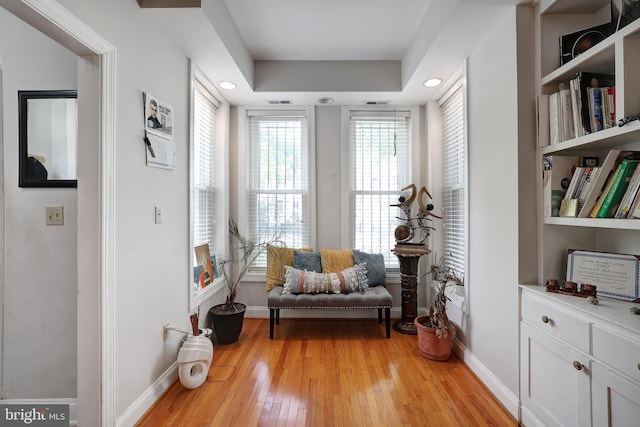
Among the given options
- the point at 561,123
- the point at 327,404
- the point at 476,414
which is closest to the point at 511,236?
the point at 561,123

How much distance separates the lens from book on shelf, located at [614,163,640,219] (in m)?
1.21

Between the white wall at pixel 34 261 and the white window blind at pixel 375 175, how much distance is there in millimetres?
2478

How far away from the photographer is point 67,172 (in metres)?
1.57

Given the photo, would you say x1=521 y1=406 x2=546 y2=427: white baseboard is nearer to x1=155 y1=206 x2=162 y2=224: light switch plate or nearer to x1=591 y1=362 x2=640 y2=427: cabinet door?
x1=591 y1=362 x2=640 y2=427: cabinet door

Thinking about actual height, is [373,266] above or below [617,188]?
below

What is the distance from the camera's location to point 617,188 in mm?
1270

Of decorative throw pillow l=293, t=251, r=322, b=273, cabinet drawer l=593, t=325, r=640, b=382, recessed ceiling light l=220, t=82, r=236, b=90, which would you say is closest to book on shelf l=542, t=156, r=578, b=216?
cabinet drawer l=593, t=325, r=640, b=382

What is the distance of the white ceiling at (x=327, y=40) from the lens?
1.82 m

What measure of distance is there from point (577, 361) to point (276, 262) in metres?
2.38

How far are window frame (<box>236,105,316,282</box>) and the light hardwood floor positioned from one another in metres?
1.08

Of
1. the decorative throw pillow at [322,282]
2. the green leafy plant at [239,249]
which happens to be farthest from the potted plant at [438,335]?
the green leafy plant at [239,249]

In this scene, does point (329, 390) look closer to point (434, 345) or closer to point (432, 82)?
point (434, 345)

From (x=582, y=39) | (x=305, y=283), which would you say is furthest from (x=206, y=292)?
A: (x=582, y=39)

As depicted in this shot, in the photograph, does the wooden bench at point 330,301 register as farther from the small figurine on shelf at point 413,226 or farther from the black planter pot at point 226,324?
the small figurine on shelf at point 413,226
